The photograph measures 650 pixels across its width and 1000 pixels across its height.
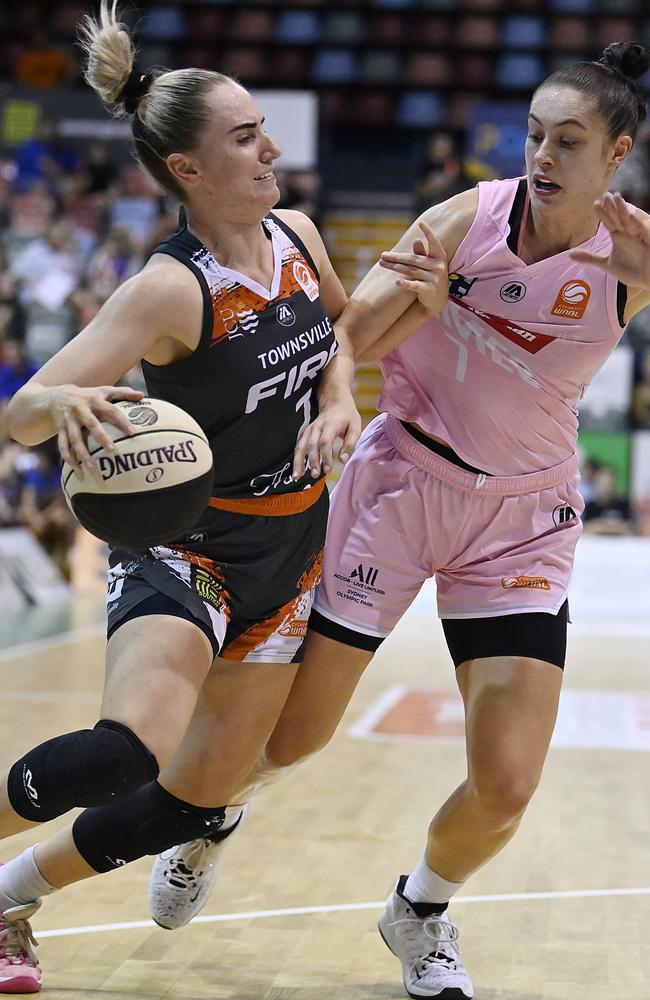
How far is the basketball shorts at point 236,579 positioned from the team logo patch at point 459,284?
1.72 feet

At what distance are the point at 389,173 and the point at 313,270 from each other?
11075 mm

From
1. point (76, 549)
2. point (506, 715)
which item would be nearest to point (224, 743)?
point (506, 715)

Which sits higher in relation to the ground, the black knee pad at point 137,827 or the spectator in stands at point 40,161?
the black knee pad at point 137,827

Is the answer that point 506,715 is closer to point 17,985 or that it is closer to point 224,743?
point 224,743

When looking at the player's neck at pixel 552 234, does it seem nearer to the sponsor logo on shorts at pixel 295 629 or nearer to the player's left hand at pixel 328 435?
the player's left hand at pixel 328 435

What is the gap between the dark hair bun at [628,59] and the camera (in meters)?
2.80

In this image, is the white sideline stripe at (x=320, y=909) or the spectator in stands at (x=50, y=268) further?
the spectator in stands at (x=50, y=268)

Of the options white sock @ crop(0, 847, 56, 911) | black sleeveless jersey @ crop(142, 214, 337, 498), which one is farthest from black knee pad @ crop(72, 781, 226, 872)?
black sleeveless jersey @ crop(142, 214, 337, 498)

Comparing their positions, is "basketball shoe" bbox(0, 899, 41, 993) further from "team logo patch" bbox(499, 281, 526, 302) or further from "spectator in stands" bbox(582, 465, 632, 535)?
"spectator in stands" bbox(582, 465, 632, 535)

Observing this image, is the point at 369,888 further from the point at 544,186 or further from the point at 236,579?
the point at 544,186

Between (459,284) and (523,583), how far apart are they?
0.68 metres

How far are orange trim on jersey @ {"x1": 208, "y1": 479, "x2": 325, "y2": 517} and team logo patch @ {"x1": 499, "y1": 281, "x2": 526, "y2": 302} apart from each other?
592 mm

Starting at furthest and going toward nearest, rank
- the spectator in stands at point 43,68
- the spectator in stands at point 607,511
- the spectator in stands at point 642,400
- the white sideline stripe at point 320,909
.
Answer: the spectator in stands at point 43,68 → the spectator in stands at point 642,400 → the spectator in stands at point 607,511 → the white sideline stripe at point 320,909

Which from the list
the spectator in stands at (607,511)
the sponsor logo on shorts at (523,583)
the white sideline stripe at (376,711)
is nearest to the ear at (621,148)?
the sponsor logo on shorts at (523,583)
